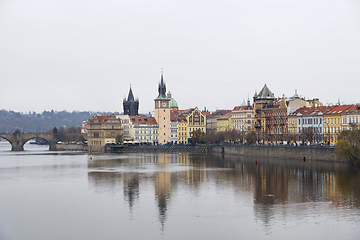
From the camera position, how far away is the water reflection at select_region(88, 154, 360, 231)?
150 ft

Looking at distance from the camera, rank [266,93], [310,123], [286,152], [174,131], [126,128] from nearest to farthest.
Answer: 1. [286,152]
2. [310,123]
3. [266,93]
4. [174,131]
5. [126,128]

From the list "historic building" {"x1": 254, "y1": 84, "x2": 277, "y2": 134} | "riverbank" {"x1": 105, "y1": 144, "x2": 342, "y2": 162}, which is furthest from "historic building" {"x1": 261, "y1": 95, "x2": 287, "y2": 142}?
"riverbank" {"x1": 105, "y1": 144, "x2": 342, "y2": 162}

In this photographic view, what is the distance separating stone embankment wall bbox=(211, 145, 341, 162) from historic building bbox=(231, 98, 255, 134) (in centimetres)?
2387

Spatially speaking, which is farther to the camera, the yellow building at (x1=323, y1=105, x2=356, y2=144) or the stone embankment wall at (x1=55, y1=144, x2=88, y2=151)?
the stone embankment wall at (x1=55, y1=144, x2=88, y2=151)

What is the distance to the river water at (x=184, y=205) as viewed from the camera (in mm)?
37094

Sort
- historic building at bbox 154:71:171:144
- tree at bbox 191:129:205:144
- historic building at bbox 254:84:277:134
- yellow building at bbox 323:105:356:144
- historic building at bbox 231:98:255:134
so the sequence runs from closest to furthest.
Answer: yellow building at bbox 323:105:356:144 < historic building at bbox 254:84:277:134 < historic building at bbox 231:98:255:134 < tree at bbox 191:129:205:144 < historic building at bbox 154:71:171:144

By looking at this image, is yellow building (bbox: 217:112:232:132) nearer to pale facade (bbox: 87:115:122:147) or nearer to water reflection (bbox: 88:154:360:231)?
pale facade (bbox: 87:115:122:147)

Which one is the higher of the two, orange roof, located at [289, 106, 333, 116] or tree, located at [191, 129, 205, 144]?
orange roof, located at [289, 106, 333, 116]

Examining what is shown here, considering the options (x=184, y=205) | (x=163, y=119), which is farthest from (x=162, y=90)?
(x=184, y=205)

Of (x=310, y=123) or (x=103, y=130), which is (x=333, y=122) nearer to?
(x=310, y=123)

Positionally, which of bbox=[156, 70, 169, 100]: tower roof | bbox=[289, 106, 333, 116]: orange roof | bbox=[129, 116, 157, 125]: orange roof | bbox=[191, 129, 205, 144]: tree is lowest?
bbox=[191, 129, 205, 144]: tree

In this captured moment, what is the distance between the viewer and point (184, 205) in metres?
45.9

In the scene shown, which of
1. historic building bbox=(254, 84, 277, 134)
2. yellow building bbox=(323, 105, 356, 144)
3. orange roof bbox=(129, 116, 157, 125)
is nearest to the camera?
yellow building bbox=(323, 105, 356, 144)

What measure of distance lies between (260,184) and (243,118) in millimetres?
93161
